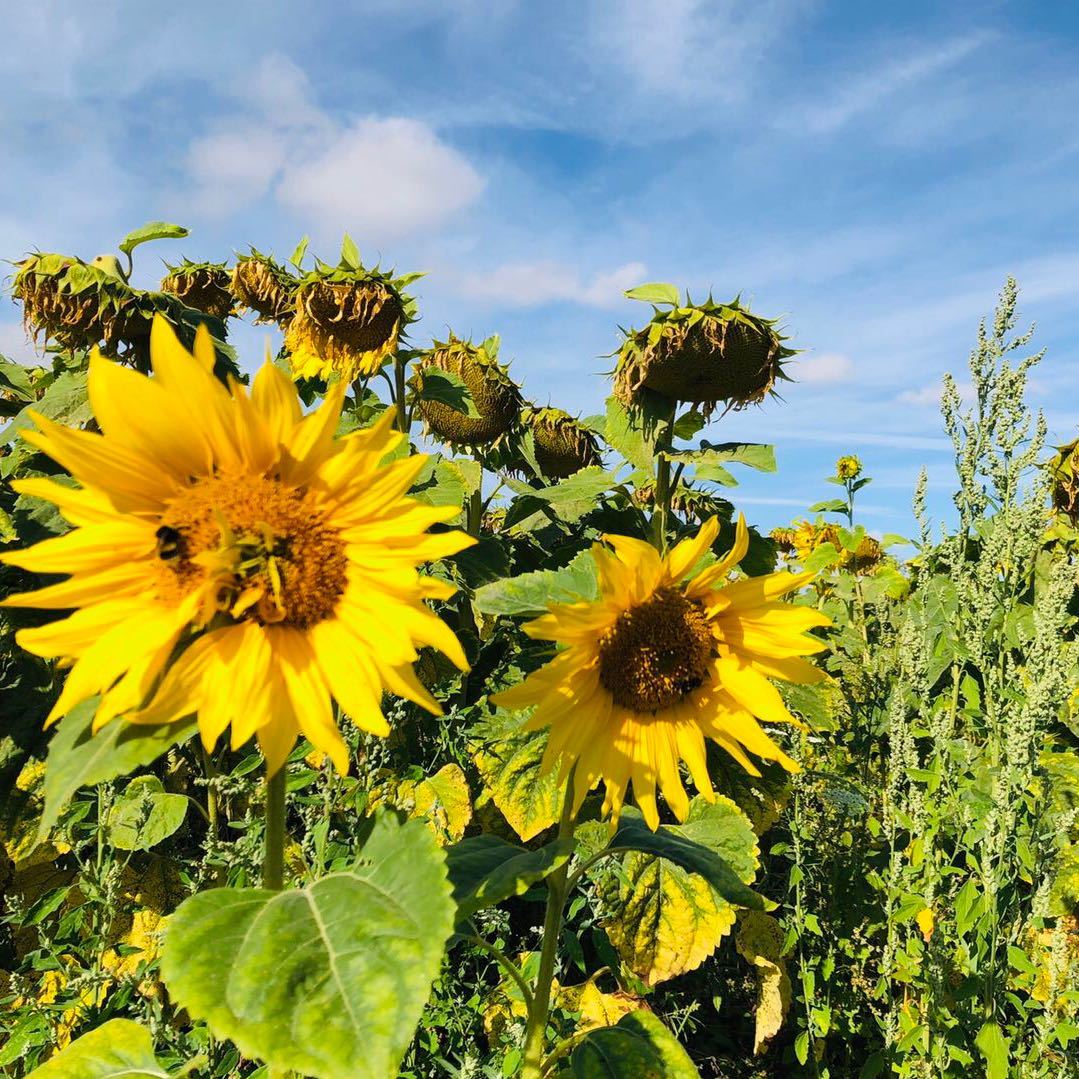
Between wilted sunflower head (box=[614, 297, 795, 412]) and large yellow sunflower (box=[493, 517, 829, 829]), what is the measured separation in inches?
54.4

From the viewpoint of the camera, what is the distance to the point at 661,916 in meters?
2.10

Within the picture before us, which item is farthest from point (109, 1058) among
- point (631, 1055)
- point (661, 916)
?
point (661, 916)

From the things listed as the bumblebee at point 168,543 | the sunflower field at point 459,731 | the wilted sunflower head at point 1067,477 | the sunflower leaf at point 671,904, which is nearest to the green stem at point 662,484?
the sunflower field at point 459,731

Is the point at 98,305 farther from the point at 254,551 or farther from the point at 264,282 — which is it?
the point at 254,551

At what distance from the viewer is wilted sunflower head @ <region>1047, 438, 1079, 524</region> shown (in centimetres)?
434

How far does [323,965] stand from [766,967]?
6.56ft

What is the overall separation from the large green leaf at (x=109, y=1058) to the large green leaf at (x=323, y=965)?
0.42 metres

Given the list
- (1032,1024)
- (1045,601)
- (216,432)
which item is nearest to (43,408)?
(216,432)

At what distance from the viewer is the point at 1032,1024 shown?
2.57 meters

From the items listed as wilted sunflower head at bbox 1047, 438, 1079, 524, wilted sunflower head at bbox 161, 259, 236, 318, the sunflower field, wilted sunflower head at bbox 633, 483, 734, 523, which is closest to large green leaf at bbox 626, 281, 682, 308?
the sunflower field

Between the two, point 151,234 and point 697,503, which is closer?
point 151,234

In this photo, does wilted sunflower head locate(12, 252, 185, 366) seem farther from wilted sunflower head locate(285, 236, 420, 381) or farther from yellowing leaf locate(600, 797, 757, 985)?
yellowing leaf locate(600, 797, 757, 985)

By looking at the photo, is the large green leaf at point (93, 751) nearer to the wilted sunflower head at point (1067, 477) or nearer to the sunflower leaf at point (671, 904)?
the sunflower leaf at point (671, 904)

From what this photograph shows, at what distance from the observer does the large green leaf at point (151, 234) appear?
2.56m
